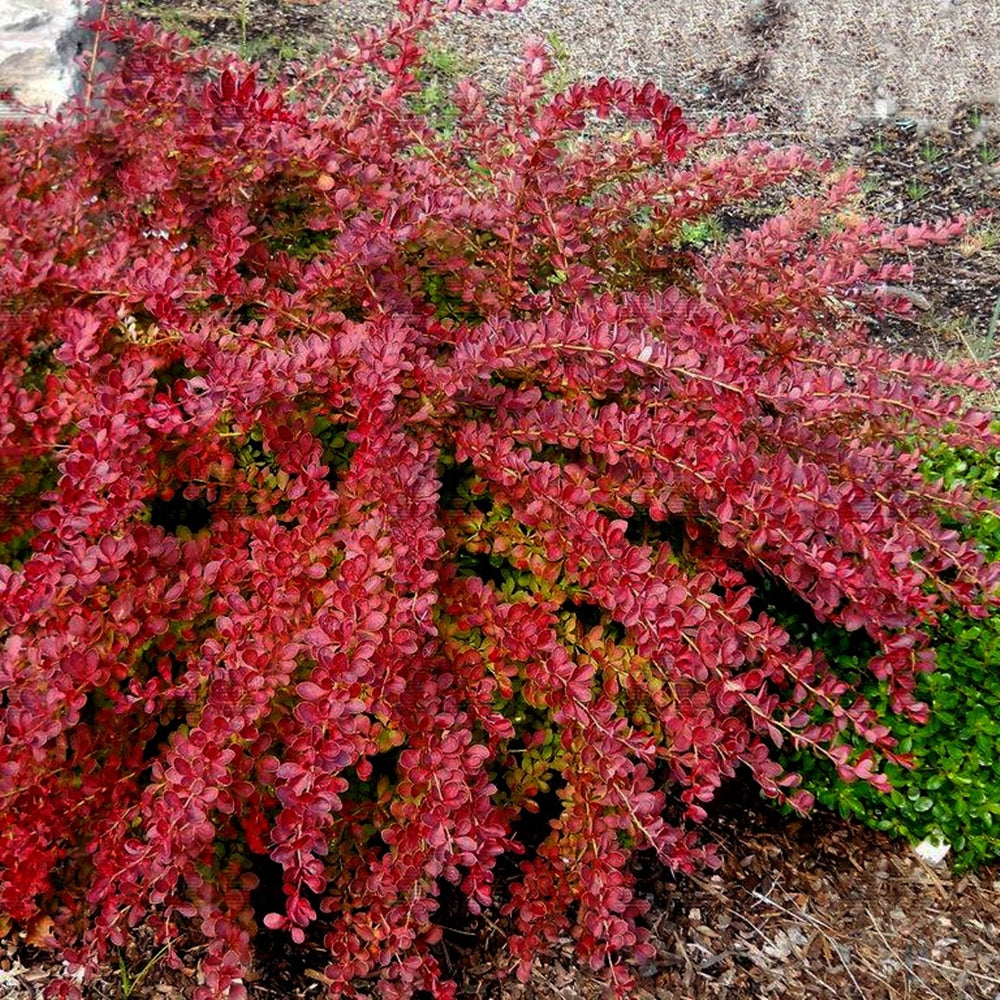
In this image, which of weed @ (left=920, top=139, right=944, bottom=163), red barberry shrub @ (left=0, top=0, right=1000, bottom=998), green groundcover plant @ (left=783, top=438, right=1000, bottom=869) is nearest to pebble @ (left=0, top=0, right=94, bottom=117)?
red barberry shrub @ (left=0, top=0, right=1000, bottom=998)

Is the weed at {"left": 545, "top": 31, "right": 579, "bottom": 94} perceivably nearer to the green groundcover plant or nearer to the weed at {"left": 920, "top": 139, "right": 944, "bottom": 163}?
the weed at {"left": 920, "top": 139, "right": 944, "bottom": 163}

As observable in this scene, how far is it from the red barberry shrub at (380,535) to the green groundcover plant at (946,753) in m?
0.11

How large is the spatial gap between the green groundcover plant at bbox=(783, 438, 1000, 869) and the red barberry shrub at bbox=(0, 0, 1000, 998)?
11 cm

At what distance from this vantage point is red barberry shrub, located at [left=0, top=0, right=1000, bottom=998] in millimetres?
1737

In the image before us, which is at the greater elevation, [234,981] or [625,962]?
[234,981]

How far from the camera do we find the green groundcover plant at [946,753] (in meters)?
2.26

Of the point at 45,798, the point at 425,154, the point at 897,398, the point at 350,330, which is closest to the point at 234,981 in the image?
the point at 45,798

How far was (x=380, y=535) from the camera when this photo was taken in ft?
5.88

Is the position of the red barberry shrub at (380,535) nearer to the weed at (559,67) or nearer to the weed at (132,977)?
the weed at (132,977)

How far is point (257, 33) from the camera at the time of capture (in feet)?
18.4

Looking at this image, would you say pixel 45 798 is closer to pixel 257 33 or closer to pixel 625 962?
pixel 625 962

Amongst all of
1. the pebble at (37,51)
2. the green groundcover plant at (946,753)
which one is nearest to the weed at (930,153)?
the green groundcover plant at (946,753)

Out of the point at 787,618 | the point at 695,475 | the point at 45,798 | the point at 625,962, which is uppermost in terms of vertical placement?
the point at 695,475

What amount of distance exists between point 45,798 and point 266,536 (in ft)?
1.95
